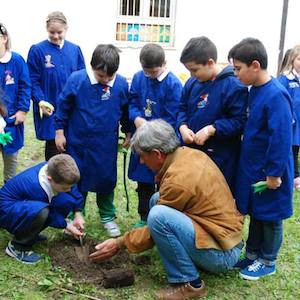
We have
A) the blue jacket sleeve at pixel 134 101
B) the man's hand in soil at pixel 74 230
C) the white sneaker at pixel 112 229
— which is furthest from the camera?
the white sneaker at pixel 112 229

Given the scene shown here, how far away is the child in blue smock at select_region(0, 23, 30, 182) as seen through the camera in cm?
412

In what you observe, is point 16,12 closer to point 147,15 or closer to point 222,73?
point 147,15

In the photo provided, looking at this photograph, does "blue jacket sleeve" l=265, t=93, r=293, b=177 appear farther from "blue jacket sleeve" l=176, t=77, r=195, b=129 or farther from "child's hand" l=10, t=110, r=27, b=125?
"child's hand" l=10, t=110, r=27, b=125

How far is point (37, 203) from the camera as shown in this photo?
Answer: 3250 millimetres

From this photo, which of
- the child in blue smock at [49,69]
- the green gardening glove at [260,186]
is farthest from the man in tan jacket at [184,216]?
the child in blue smock at [49,69]

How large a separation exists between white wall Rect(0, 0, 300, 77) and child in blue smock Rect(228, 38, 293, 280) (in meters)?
8.50

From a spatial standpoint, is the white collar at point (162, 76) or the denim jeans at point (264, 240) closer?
the denim jeans at point (264, 240)

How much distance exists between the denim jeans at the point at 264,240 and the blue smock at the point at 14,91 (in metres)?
2.21

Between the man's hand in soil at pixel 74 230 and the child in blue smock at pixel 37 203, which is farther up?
the child in blue smock at pixel 37 203

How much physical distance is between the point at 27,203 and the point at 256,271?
5.39ft

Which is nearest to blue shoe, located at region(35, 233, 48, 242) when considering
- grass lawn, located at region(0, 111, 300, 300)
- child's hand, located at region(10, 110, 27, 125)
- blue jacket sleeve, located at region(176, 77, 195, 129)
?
grass lawn, located at region(0, 111, 300, 300)

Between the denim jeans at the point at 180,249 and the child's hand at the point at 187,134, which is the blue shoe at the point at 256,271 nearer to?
the denim jeans at the point at 180,249

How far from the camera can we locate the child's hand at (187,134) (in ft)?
10.8

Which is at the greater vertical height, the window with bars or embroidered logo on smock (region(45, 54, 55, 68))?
the window with bars
